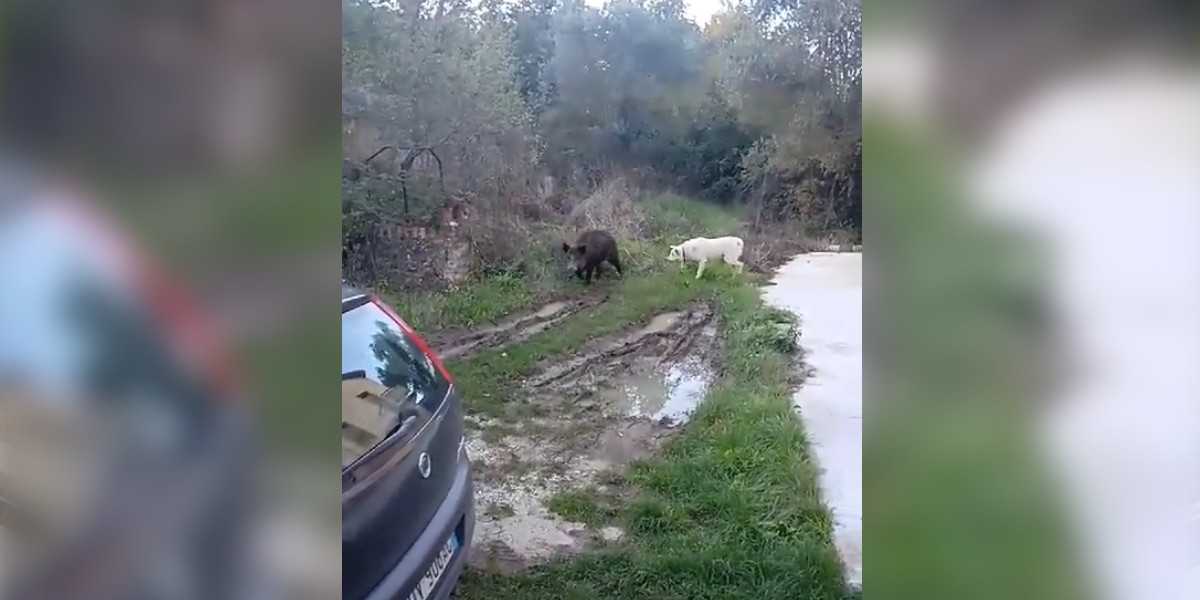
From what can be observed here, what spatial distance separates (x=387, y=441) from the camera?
2.09 metres

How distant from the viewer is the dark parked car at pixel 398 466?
206 cm

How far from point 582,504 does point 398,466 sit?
451mm

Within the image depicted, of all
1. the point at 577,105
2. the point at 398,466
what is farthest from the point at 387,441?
the point at 577,105

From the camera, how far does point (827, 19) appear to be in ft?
6.86
